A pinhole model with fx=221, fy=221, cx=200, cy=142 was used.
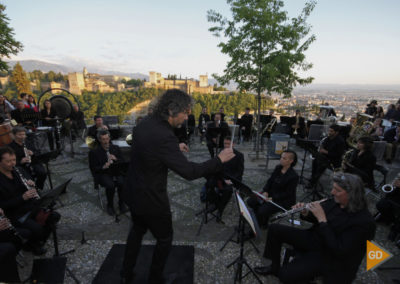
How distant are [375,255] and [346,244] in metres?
0.25

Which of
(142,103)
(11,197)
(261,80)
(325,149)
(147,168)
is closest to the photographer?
(147,168)

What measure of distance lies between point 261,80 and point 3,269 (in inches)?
299

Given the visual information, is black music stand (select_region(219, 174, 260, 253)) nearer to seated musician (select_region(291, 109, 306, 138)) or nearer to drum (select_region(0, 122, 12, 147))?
drum (select_region(0, 122, 12, 147))

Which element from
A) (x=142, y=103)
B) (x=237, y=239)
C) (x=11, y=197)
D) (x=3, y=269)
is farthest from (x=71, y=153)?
(x=142, y=103)

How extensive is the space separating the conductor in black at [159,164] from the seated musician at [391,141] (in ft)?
30.5

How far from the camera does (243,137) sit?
11.6m

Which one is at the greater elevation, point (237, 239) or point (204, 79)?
point (204, 79)

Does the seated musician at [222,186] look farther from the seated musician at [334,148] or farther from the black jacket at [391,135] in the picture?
the black jacket at [391,135]

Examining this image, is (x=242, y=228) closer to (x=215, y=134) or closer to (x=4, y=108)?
(x=215, y=134)

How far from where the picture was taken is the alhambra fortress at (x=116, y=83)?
272ft

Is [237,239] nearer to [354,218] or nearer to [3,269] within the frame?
[354,218]

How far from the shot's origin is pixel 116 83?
104 m

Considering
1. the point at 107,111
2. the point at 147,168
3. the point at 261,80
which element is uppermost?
the point at 261,80

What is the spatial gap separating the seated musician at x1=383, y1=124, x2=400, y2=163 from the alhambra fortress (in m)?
75.0
